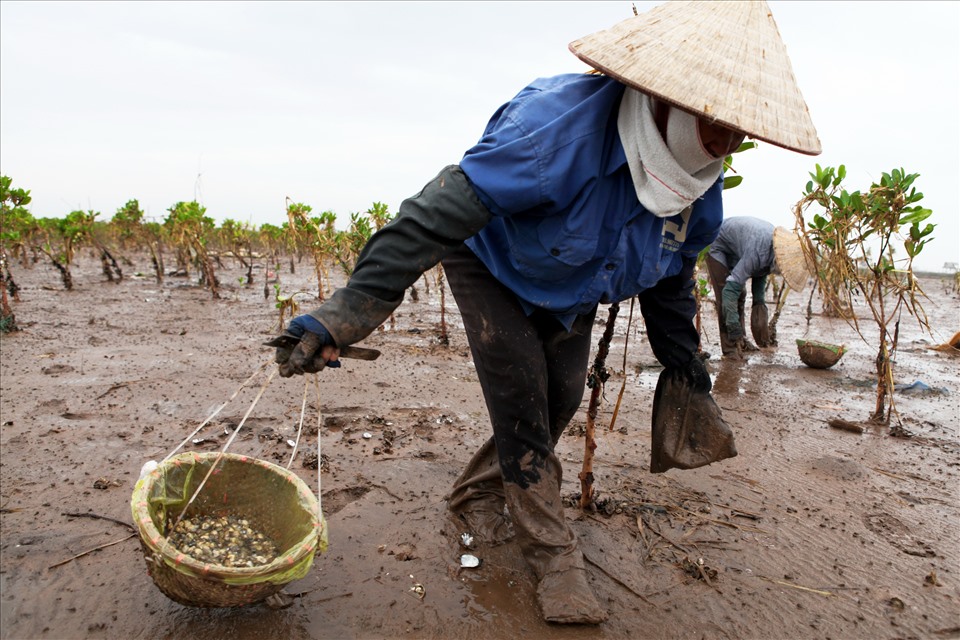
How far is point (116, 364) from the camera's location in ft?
15.2

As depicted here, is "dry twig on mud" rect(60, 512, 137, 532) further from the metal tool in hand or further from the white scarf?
the white scarf

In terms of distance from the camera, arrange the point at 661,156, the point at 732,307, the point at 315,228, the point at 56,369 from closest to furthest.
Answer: the point at 661,156
the point at 56,369
the point at 732,307
the point at 315,228

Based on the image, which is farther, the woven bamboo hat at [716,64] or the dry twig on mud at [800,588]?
the dry twig on mud at [800,588]

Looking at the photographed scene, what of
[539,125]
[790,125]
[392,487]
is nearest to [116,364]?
[392,487]

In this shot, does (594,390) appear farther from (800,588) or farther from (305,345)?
(305,345)

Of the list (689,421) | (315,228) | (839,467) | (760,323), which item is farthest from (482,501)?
(315,228)

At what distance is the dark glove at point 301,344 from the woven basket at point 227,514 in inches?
20.3

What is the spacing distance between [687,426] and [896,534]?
1.11 m

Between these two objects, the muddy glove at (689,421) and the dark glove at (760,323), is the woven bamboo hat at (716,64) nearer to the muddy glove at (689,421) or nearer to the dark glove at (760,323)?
the muddy glove at (689,421)

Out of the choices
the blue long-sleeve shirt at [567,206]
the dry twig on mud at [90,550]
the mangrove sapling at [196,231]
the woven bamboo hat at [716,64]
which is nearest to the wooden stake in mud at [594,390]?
the blue long-sleeve shirt at [567,206]

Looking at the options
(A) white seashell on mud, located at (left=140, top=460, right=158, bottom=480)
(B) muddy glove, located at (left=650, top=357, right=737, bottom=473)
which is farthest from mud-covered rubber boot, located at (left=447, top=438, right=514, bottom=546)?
(A) white seashell on mud, located at (left=140, top=460, right=158, bottom=480)

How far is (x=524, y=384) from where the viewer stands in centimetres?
183

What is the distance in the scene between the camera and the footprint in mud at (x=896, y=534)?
7.86ft

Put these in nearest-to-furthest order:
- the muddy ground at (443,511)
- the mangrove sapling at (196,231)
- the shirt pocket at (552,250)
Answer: the shirt pocket at (552,250) → the muddy ground at (443,511) → the mangrove sapling at (196,231)
